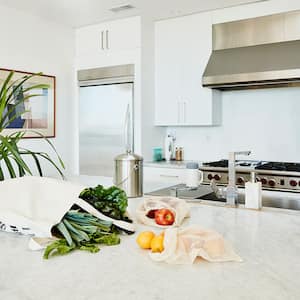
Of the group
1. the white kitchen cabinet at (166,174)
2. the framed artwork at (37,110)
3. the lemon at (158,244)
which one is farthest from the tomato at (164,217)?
the framed artwork at (37,110)

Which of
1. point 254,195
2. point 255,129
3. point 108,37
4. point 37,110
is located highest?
point 108,37

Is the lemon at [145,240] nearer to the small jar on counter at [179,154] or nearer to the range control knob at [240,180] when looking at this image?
the range control knob at [240,180]

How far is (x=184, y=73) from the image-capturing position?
4.22m

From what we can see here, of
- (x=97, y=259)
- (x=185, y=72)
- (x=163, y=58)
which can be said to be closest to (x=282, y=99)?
(x=185, y=72)

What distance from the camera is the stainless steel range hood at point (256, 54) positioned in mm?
3562

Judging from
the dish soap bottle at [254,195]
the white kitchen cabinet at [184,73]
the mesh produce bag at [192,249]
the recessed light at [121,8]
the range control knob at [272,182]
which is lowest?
the range control knob at [272,182]

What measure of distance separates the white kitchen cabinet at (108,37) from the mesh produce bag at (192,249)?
3.26 m

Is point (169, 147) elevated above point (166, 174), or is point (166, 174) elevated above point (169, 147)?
point (169, 147)

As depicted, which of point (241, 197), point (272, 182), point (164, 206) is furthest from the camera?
point (272, 182)

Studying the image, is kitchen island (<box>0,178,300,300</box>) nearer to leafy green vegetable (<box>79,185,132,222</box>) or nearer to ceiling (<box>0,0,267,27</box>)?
leafy green vegetable (<box>79,185,132,222</box>)

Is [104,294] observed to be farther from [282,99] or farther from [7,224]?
[282,99]

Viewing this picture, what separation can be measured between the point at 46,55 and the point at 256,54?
2248 mm

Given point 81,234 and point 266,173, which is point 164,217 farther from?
point 266,173

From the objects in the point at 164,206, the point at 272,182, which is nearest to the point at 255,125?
the point at 272,182
